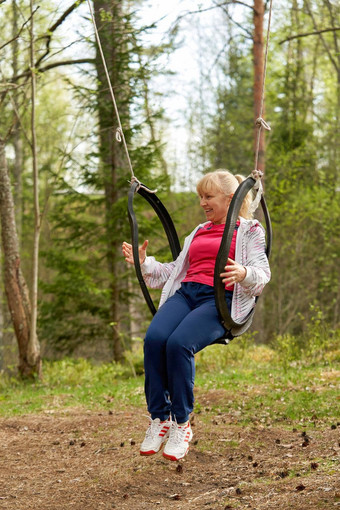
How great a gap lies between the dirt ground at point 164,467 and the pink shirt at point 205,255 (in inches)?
47.1

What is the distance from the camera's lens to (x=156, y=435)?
134 inches

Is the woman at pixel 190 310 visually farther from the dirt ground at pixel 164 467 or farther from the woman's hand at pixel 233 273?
the dirt ground at pixel 164 467

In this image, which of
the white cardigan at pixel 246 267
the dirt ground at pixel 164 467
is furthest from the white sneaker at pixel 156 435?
the white cardigan at pixel 246 267

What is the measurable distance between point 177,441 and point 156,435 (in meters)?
0.14

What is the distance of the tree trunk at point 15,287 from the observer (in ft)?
25.8

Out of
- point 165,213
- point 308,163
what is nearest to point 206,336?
point 165,213

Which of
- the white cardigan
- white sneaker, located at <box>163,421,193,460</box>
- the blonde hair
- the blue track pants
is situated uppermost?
the blonde hair

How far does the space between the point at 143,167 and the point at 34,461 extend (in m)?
5.32

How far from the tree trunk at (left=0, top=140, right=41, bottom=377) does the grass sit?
30cm

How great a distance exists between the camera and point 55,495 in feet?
12.2

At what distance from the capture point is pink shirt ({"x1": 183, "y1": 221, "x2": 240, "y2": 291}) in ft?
11.6

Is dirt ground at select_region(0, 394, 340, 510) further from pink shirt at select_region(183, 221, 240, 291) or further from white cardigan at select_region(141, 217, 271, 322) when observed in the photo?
pink shirt at select_region(183, 221, 240, 291)

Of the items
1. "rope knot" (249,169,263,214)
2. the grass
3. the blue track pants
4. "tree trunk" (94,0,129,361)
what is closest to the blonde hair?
"rope knot" (249,169,263,214)

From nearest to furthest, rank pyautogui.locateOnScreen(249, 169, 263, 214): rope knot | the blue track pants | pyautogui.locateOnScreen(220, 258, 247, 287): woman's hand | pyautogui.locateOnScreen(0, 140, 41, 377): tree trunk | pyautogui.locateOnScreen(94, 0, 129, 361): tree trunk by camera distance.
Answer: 1. pyautogui.locateOnScreen(220, 258, 247, 287): woman's hand
2. the blue track pants
3. pyautogui.locateOnScreen(249, 169, 263, 214): rope knot
4. pyautogui.locateOnScreen(0, 140, 41, 377): tree trunk
5. pyautogui.locateOnScreen(94, 0, 129, 361): tree trunk
